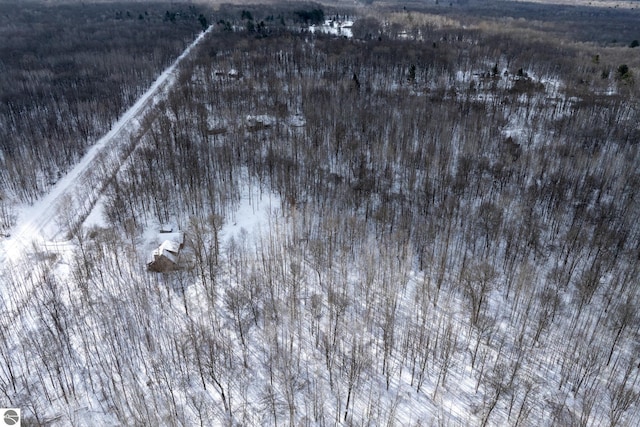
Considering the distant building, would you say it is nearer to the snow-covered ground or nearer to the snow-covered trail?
the snow-covered ground

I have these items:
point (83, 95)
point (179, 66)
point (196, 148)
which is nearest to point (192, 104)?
point (196, 148)

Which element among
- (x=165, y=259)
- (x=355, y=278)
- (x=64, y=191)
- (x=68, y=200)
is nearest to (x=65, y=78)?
(x=64, y=191)

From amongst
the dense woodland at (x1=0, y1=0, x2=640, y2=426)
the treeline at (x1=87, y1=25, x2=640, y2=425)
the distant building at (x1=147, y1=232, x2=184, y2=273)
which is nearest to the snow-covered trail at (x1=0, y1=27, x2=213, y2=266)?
the dense woodland at (x1=0, y1=0, x2=640, y2=426)

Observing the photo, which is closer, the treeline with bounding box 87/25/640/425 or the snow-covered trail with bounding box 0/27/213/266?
the treeline with bounding box 87/25/640/425

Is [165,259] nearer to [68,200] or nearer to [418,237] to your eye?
[68,200]

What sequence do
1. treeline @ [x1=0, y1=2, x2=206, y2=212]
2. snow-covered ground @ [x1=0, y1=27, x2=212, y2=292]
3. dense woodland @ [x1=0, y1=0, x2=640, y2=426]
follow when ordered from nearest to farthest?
1. dense woodland @ [x1=0, y1=0, x2=640, y2=426]
2. snow-covered ground @ [x1=0, y1=27, x2=212, y2=292]
3. treeline @ [x1=0, y1=2, x2=206, y2=212]

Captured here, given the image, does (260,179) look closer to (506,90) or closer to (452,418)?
(452,418)

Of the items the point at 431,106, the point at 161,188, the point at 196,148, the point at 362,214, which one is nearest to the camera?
the point at 362,214
